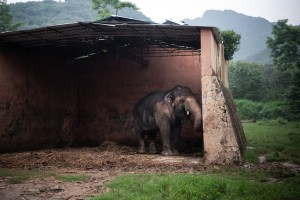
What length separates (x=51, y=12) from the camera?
67125 mm

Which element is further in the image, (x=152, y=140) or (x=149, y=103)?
(x=152, y=140)

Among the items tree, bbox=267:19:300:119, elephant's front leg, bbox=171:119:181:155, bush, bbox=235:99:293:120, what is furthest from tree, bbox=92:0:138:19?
elephant's front leg, bbox=171:119:181:155

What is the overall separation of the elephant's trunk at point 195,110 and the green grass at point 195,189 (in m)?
3.99

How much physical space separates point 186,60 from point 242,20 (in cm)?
14049

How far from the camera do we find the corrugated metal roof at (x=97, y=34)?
10352 millimetres

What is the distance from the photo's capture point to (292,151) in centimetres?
1206

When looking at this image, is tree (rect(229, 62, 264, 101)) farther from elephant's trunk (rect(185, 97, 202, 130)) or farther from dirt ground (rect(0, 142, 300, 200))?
dirt ground (rect(0, 142, 300, 200))

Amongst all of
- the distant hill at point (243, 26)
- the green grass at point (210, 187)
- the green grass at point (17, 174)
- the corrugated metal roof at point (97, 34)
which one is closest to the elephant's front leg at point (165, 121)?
the corrugated metal roof at point (97, 34)

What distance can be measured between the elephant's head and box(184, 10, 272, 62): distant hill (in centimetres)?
11135

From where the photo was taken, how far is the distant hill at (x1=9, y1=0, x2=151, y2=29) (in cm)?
6075

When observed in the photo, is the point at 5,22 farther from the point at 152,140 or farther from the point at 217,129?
the point at 217,129

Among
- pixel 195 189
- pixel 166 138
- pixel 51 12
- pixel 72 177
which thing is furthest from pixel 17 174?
pixel 51 12

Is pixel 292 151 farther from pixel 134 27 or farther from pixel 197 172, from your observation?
pixel 134 27

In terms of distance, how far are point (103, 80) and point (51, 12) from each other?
55266mm
